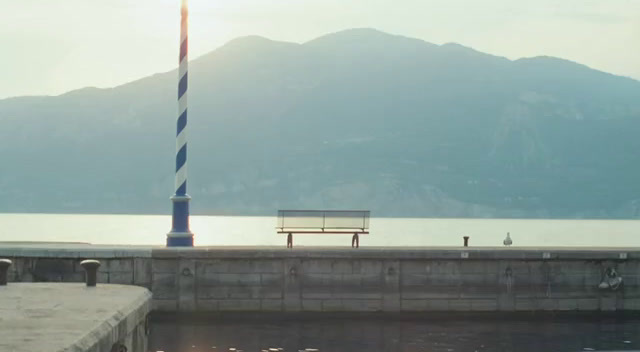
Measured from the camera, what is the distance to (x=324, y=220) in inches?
1407

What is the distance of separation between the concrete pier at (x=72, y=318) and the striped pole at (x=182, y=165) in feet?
39.6

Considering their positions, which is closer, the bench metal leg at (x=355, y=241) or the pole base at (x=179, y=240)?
the pole base at (x=179, y=240)

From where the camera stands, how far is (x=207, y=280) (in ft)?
101

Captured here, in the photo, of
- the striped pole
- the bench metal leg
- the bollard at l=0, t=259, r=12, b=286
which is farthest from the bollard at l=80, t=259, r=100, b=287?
the bench metal leg

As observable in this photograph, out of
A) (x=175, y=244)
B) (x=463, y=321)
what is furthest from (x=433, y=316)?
(x=175, y=244)

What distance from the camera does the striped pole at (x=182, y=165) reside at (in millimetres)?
32969

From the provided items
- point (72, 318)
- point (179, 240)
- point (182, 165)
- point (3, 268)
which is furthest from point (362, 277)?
point (72, 318)

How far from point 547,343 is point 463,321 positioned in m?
3.60

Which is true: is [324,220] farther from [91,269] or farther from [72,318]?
[72,318]

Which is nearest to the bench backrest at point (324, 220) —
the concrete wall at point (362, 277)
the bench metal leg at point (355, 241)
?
the bench metal leg at point (355, 241)

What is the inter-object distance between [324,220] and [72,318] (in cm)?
2120

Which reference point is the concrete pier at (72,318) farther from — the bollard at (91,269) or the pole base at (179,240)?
the pole base at (179,240)

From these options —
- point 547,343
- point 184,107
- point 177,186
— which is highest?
point 184,107

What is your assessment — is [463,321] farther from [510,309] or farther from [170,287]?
[170,287]
